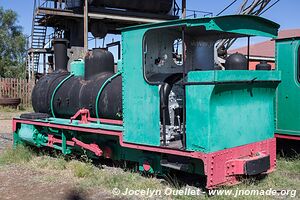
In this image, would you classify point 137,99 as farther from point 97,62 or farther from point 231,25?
point 97,62

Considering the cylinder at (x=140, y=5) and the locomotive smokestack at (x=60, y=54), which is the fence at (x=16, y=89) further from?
the locomotive smokestack at (x=60, y=54)

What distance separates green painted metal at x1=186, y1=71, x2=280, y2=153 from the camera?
5191 mm

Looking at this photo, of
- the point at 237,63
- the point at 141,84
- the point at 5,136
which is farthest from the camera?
the point at 5,136

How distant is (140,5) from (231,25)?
19.5 m

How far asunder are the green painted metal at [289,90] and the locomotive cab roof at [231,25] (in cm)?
164

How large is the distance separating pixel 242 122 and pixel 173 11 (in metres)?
21.8

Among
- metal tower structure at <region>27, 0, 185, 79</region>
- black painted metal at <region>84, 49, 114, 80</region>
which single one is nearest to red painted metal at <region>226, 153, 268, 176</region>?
black painted metal at <region>84, 49, 114, 80</region>

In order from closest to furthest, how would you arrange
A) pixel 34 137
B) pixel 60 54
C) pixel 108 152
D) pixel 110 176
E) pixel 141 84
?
pixel 141 84, pixel 110 176, pixel 108 152, pixel 34 137, pixel 60 54

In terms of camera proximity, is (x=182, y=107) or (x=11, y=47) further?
(x=11, y=47)

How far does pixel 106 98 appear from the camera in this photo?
7297 millimetres

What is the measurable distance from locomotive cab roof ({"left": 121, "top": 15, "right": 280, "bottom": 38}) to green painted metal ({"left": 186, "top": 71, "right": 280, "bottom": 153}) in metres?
0.59

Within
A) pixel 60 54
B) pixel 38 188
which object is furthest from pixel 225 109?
pixel 60 54

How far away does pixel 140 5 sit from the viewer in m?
24.3

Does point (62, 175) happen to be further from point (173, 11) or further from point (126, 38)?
point (173, 11)
